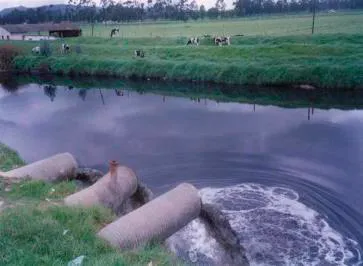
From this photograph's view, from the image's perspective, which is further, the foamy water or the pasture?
the pasture

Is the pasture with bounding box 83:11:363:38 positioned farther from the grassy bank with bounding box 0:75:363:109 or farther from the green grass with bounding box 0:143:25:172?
the green grass with bounding box 0:143:25:172

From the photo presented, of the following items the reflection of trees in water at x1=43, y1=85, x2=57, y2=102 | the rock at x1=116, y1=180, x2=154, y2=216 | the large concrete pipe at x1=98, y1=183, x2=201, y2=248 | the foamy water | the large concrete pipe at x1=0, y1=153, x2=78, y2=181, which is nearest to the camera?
the large concrete pipe at x1=98, y1=183, x2=201, y2=248

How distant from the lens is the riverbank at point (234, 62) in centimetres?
2628

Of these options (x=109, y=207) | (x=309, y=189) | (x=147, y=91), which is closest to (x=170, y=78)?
(x=147, y=91)

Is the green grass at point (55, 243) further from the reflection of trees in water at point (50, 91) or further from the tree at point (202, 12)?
the tree at point (202, 12)

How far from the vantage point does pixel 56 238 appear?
19.5 ft

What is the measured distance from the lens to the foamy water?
884cm

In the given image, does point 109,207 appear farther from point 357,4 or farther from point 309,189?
point 357,4

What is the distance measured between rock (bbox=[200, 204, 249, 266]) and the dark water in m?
0.32

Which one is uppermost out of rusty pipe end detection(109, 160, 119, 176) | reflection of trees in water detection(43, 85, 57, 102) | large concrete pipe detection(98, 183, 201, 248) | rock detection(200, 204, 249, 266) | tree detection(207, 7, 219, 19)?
tree detection(207, 7, 219, 19)

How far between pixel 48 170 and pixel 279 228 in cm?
590

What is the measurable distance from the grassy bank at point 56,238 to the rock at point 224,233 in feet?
7.87

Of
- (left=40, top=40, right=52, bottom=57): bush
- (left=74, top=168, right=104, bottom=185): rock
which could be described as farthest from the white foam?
(left=40, top=40, right=52, bottom=57): bush

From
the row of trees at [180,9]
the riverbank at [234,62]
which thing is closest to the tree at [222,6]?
the row of trees at [180,9]
